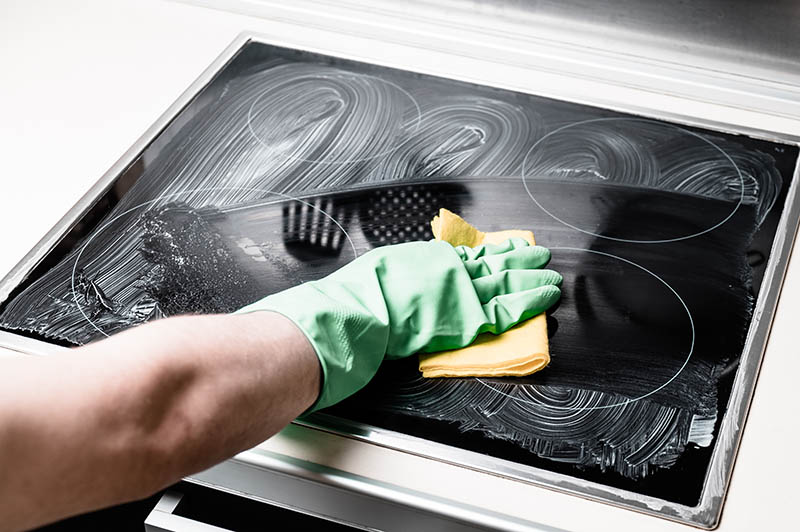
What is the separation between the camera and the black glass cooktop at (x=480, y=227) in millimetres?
822

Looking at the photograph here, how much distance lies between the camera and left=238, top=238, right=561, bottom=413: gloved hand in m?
0.82

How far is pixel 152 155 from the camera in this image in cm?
114

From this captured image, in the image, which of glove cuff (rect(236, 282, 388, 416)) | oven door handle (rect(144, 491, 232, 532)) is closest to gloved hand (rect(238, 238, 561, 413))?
glove cuff (rect(236, 282, 388, 416))

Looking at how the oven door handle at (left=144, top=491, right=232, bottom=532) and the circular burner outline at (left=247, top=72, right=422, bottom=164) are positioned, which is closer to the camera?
the oven door handle at (left=144, top=491, right=232, bottom=532)

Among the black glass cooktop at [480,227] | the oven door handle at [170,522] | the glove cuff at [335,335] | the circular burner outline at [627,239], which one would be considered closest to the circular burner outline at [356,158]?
the black glass cooktop at [480,227]

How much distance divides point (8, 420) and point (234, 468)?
0.99 feet

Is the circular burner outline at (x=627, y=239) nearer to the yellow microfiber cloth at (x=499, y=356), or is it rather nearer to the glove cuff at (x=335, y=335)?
the yellow microfiber cloth at (x=499, y=356)

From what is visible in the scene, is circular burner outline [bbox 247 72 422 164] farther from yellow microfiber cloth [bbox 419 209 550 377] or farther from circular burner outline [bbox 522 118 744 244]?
yellow microfiber cloth [bbox 419 209 550 377]

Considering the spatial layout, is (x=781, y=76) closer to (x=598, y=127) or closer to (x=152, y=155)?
(x=598, y=127)

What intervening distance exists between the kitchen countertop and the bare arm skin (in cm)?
11

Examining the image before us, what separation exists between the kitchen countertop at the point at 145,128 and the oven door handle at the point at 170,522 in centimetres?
11

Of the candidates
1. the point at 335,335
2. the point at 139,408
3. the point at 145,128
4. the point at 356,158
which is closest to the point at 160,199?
the point at 145,128

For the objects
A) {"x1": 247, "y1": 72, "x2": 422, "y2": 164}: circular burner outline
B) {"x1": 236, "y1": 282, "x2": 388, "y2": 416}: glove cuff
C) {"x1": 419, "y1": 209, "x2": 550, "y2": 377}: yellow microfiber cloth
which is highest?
{"x1": 247, "y1": 72, "x2": 422, "y2": 164}: circular burner outline

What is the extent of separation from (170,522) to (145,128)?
620 millimetres
